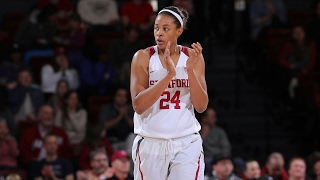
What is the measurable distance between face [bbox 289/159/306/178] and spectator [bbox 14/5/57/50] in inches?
204

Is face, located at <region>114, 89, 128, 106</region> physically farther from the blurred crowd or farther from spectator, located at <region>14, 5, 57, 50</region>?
spectator, located at <region>14, 5, 57, 50</region>

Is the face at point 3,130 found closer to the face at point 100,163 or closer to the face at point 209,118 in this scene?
the face at point 100,163

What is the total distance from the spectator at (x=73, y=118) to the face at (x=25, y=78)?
693mm

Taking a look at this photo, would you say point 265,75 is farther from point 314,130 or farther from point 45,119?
point 45,119

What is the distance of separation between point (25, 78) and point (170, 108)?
622 centimetres

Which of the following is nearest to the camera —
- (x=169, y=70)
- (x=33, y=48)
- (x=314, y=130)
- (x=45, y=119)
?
(x=169, y=70)

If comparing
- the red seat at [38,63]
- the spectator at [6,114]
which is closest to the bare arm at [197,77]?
the spectator at [6,114]

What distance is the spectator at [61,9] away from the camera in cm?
1369

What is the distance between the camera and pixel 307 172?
10.7 meters

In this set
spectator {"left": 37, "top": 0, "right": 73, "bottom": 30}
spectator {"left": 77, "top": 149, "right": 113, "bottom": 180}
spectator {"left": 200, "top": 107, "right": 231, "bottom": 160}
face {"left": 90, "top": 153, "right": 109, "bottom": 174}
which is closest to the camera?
spectator {"left": 77, "top": 149, "right": 113, "bottom": 180}

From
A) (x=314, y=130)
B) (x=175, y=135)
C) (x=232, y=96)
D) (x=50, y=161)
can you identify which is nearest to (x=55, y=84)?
(x=50, y=161)

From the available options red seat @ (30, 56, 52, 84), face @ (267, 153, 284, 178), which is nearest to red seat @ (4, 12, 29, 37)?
red seat @ (30, 56, 52, 84)

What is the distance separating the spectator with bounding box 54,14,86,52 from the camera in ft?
43.2

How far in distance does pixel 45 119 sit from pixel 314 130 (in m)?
4.14
